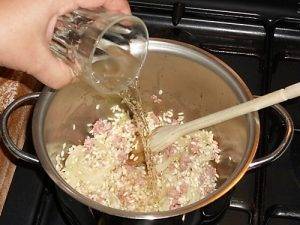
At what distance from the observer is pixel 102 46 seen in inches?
34.6

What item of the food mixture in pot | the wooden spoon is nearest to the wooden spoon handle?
the wooden spoon

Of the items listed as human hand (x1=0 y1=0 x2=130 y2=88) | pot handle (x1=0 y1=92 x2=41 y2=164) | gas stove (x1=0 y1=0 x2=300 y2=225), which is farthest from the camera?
gas stove (x1=0 y1=0 x2=300 y2=225)

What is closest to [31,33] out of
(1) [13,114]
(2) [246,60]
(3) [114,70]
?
(3) [114,70]

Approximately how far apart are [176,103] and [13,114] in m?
0.34

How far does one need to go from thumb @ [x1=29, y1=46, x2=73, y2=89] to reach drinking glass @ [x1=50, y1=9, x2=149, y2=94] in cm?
1

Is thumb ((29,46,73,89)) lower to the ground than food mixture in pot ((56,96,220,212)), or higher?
higher

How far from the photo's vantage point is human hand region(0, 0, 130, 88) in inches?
29.8

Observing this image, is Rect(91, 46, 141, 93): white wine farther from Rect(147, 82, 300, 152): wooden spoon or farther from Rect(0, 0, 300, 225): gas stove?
Rect(0, 0, 300, 225): gas stove

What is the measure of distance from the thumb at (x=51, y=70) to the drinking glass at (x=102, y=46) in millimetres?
12

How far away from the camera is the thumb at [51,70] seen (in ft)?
2.61

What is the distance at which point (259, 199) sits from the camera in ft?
3.13

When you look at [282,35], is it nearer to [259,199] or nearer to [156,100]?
[156,100]

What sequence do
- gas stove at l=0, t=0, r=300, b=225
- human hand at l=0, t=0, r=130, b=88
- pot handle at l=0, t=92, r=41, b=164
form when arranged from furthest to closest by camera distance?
gas stove at l=0, t=0, r=300, b=225 < pot handle at l=0, t=92, r=41, b=164 < human hand at l=0, t=0, r=130, b=88

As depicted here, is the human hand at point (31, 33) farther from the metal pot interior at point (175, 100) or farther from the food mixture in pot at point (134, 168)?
the food mixture in pot at point (134, 168)
